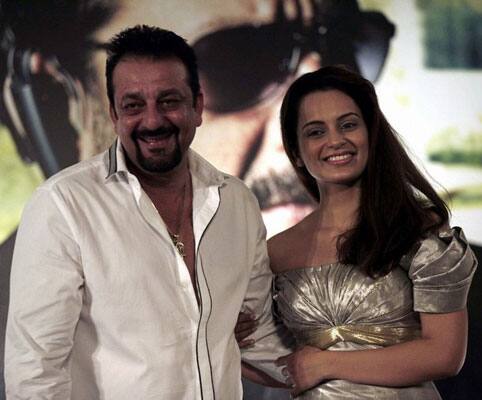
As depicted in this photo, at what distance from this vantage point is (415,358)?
6.98 ft

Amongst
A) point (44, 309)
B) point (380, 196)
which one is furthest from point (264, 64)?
point (44, 309)

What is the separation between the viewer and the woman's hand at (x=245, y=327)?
2.29 m

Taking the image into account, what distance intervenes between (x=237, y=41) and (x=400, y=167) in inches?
54.1

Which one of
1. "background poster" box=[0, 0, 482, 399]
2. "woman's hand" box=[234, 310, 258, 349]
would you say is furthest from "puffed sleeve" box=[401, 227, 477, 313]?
"background poster" box=[0, 0, 482, 399]

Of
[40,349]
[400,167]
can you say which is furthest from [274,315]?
[40,349]

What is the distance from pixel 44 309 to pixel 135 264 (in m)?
0.24

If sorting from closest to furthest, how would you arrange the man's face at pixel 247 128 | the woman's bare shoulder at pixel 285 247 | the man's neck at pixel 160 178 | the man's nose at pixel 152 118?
the man's nose at pixel 152 118 → the man's neck at pixel 160 178 → the woman's bare shoulder at pixel 285 247 → the man's face at pixel 247 128

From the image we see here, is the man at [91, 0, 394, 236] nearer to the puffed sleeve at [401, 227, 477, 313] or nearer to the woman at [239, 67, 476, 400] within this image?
the woman at [239, 67, 476, 400]

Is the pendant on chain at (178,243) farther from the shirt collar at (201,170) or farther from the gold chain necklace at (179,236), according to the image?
the shirt collar at (201,170)

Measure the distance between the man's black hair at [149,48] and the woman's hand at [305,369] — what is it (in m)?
0.78

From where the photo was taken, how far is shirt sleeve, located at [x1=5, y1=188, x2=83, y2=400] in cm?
186

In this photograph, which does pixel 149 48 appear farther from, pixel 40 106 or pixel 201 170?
pixel 40 106

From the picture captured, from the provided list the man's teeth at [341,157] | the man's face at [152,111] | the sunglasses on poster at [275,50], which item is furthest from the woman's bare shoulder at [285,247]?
the sunglasses on poster at [275,50]

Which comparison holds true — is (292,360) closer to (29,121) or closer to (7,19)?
(29,121)
